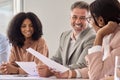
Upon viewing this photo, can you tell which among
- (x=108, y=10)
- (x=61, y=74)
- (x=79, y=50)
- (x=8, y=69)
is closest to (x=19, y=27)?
(x=8, y=69)

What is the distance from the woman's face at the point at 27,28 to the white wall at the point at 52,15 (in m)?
1.19

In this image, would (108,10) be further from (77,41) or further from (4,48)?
(4,48)

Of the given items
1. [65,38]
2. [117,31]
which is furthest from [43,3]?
[117,31]

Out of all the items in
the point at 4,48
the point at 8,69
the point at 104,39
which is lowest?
the point at 8,69

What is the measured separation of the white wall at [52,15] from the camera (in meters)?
3.62

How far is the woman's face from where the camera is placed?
7.83 feet

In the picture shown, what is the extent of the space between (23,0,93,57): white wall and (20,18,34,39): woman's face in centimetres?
119

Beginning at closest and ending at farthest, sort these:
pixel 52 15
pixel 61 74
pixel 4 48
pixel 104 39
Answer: pixel 104 39
pixel 61 74
pixel 4 48
pixel 52 15

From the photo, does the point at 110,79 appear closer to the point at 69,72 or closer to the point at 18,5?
the point at 69,72

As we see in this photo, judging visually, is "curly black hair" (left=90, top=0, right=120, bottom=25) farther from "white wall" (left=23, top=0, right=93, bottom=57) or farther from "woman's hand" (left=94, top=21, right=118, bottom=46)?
"white wall" (left=23, top=0, right=93, bottom=57)

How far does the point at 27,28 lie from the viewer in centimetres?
239

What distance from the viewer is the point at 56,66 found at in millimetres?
1673

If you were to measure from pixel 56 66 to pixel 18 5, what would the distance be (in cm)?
219

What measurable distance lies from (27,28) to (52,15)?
1270 millimetres
